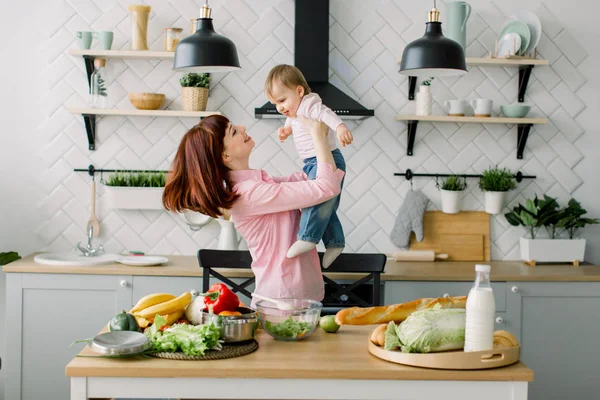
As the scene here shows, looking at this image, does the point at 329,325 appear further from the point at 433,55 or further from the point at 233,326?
the point at 433,55

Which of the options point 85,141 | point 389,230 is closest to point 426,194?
point 389,230

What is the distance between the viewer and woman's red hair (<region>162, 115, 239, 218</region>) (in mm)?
2477

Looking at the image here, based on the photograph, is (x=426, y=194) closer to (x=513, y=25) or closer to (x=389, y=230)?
(x=389, y=230)

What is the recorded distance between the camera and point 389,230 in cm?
432

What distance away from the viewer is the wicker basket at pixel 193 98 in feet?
13.3

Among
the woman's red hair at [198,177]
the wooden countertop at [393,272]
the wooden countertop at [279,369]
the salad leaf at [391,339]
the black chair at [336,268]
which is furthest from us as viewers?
the wooden countertop at [393,272]

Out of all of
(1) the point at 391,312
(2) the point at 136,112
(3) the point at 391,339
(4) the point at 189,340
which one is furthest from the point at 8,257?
(3) the point at 391,339

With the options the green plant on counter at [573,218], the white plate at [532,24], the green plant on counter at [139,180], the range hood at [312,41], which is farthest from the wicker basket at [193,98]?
the green plant on counter at [573,218]

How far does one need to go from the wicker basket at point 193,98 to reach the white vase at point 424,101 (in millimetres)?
1204

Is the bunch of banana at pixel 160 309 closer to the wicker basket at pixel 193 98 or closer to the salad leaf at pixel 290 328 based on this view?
the salad leaf at pixel 290 328

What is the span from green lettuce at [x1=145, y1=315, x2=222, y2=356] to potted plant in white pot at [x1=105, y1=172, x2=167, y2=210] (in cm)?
Result: 216

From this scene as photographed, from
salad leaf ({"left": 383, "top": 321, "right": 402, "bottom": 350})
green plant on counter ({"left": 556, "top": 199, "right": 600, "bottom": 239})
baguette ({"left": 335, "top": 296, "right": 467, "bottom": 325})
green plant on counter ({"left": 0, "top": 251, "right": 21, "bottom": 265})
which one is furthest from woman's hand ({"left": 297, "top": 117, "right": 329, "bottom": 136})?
green plant on counter ({"left": 0, "top": 251, "right": 21, "bottom": 265})

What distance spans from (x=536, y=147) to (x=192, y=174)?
259cm

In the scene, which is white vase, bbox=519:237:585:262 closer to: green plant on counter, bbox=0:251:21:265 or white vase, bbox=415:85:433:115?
white vase, bbox=415:85:433:115
